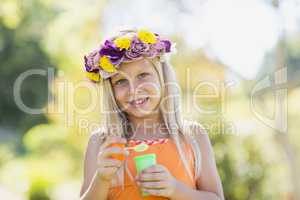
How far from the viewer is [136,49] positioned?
258 cm

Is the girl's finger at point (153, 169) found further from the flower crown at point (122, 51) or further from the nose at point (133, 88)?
the flower crown at point (122, 51)

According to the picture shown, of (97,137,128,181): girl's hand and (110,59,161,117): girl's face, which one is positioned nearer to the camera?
(97,137,128,181): girl's hand

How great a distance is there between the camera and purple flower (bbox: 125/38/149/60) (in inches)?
101

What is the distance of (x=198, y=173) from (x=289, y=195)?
15.6 feet

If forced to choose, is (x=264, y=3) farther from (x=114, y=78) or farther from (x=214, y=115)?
(x=114, y=78)

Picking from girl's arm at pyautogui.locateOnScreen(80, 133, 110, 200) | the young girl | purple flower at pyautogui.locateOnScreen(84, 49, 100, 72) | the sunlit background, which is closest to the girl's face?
the young girl

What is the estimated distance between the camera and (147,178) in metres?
2.28

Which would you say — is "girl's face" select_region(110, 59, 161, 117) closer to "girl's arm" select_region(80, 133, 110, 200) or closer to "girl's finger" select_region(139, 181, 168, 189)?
"girl's arm" select_region(80, 133, 110, 200)

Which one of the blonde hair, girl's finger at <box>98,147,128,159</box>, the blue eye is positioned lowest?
girl's finger at <box>98,147,128,159</box>

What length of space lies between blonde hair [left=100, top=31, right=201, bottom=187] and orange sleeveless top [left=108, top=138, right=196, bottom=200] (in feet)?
0.07

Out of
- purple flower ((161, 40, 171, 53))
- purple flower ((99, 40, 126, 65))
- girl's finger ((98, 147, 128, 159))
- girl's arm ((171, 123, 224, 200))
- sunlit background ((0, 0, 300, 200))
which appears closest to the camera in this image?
girl's finger ((98, 147, 128, 159))

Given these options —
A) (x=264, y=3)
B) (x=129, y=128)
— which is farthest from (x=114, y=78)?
(x=264, y=3)

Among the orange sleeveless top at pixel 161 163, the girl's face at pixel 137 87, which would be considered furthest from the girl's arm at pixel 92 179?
the girl's face at pixel 137 87

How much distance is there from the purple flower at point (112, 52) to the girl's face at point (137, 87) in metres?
0.04
